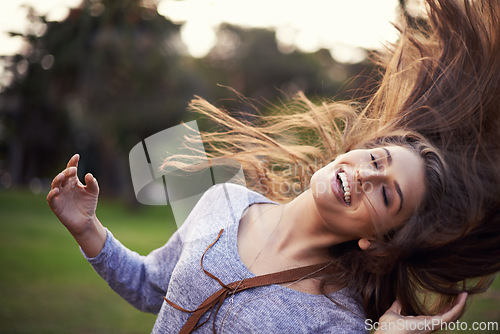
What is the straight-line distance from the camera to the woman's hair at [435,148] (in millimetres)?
2107

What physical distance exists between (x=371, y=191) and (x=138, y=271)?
127 centimetres

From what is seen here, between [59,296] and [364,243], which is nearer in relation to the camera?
[364,243]

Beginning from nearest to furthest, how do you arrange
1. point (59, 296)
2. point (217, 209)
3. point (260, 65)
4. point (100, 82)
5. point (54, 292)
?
point (217, 209) → point (59, 296) → point (54, 292) → point (100, 82) → point (260, 65)

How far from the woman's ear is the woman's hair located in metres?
0.04

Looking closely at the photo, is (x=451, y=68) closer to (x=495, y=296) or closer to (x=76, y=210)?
(x=76, y=210)

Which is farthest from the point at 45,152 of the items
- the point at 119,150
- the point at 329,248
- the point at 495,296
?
the point at 329,248

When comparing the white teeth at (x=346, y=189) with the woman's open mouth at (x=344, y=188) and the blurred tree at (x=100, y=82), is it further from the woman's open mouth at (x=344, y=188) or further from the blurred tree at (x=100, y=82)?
the blurred tree at (x=100, y=82)

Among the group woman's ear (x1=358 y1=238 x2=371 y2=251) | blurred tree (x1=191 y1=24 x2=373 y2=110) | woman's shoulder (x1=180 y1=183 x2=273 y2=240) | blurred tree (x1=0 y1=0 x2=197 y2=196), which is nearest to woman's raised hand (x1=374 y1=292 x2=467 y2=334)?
woman's ear (x1=358 y1=238 x2=371 y2=251)

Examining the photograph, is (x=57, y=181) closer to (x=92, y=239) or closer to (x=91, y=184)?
(x=91, y=184)

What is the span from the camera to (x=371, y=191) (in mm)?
2037

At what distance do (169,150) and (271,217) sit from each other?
2.53 ft

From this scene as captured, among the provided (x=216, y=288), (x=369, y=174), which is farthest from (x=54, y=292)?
(x=369, y=174)

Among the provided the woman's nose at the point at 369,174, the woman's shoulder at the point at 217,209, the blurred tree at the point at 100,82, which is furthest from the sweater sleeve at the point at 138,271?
the blurred tree at the point at 100,82

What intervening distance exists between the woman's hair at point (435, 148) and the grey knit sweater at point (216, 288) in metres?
0.21
